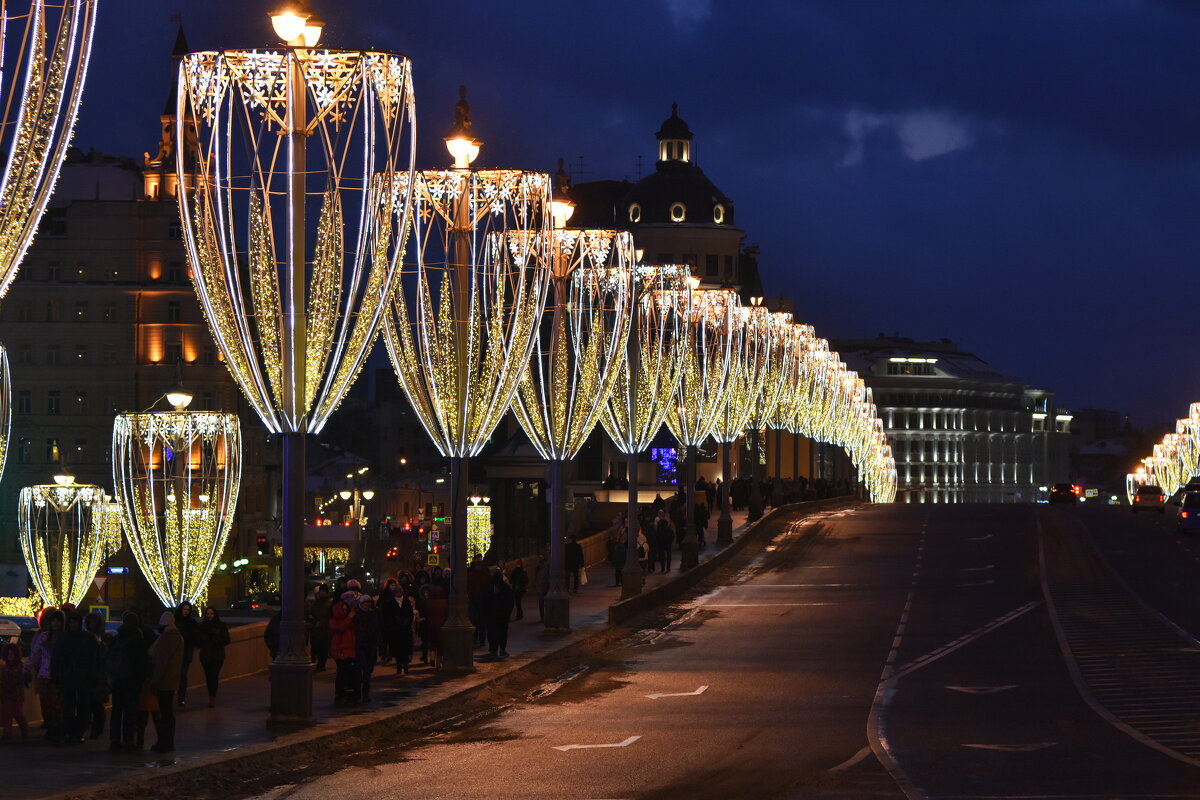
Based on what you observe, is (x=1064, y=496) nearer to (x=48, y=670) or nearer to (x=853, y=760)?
(x=853, y=760)

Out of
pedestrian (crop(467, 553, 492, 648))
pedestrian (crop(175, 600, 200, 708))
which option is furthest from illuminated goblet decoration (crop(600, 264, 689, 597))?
pedestrian (crop(175, 600, 200, 708))

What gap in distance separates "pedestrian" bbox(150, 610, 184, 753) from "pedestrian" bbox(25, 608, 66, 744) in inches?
39.5

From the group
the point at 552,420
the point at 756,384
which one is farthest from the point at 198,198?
the point at 756,384

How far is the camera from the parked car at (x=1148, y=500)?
8906 centimetres

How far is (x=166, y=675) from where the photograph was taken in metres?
19.0

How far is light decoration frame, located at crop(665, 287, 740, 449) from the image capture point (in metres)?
51.7

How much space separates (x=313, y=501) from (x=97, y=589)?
229 ft

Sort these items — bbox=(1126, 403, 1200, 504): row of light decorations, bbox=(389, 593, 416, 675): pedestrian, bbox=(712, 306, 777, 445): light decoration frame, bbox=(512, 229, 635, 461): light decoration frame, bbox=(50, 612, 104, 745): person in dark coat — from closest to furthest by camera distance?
1. bbox=(50, 612, 104, 745): person in dark coat
2. bbox=(389, 593, 416, 675): pedestrian
3. bbox=(512, 229, 635, 461): light decoration frame
4. bbox=(712, 306, 777, 445): light decoration frame
5. bbox=(1126, 403, 1200, 504): row of light decorations

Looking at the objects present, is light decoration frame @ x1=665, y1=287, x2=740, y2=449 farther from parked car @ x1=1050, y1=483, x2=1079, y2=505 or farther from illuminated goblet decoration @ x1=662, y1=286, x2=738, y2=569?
parked car @ x1=1050, y1=483, x2=1079, y2=505

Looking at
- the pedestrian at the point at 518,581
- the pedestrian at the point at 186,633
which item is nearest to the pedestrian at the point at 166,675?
the pedestrian at the point at 186,633

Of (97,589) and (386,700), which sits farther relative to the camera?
(97,589)

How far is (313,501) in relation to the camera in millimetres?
123688

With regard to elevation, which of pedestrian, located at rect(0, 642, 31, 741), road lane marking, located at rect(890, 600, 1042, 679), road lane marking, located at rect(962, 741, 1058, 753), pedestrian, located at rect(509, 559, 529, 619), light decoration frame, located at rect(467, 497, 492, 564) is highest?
light decoration frame, located at rect(467, 497, 492, 564)

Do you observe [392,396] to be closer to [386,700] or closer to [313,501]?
[313,501]
